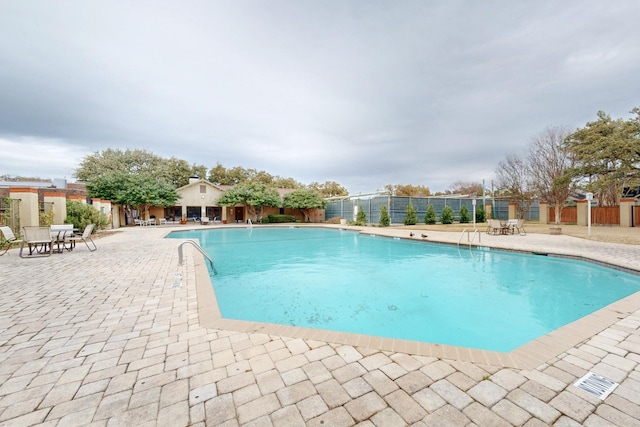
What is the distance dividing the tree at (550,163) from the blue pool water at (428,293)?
17801 millimetres

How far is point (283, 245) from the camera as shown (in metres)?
12.1

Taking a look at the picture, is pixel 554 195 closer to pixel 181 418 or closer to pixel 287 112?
pixel 287 112

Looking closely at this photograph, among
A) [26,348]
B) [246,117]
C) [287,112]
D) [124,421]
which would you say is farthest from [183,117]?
[124,421]

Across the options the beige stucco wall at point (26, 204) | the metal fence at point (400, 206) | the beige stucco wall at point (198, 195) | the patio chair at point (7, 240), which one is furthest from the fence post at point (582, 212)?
the beige stucco wall at point (26, 204)

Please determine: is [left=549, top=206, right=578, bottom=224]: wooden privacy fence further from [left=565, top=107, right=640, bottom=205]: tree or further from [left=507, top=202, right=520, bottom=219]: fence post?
[left=565, top=107, right=640, bottom=205]: tree

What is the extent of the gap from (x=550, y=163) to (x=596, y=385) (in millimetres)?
26388

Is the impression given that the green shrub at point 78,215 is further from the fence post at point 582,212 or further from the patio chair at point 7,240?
the fence post at point 582,212

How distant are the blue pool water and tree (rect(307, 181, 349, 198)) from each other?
3506 cm

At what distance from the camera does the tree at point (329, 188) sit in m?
43.9

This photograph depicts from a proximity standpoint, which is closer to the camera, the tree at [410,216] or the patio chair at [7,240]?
the patio chair at [7,240]

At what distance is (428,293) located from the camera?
555cm

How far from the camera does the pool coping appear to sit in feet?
7.08

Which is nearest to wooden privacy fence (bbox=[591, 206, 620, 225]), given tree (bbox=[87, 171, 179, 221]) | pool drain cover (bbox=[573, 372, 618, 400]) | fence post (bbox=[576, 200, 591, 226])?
fence post (bbox=[576, 200, 591, 226])

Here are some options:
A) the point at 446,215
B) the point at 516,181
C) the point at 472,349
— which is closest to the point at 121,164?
the point at 446,215
